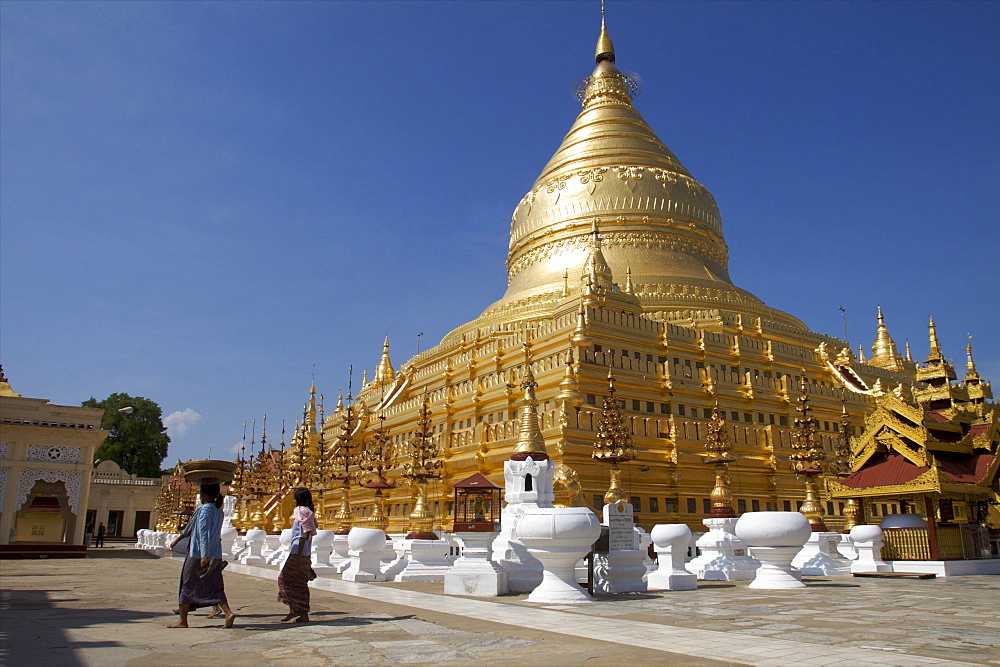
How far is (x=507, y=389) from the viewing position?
3062cm

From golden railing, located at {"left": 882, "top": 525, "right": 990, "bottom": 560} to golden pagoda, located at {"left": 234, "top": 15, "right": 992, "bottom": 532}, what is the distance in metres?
4.16

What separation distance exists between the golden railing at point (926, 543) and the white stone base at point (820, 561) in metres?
1.06

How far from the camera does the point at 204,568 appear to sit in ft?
28.1

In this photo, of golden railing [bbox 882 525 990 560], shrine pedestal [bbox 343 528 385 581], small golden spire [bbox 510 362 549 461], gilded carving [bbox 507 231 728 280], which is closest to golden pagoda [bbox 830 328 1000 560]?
golden railing [bbox 882 525 990 560]

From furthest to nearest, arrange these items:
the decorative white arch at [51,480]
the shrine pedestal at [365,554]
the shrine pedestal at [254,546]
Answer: the decorative white arch at [51,480] < the shrine pedestal at [254,546] < the shrine pedestal at [365,554]

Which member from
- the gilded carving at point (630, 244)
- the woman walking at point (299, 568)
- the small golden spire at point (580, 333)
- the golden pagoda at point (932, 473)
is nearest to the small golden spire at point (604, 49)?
the gilded carving at point (630, 244)

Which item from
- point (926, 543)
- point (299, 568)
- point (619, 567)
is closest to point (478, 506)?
point (619, 567)

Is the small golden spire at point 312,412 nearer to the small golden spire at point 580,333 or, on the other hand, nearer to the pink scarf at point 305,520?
the small golden spire at point 580,333

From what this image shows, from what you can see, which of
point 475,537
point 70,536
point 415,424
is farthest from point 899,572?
point 70,536

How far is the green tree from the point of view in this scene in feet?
241

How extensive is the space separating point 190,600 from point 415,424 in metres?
27.1

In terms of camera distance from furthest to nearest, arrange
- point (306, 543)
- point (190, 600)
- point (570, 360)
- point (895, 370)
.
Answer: point (895, 370) < point (570, 360) < point (306, 543) < point (190, 600)

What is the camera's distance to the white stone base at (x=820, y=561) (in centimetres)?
1956

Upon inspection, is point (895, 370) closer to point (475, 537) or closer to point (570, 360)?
point (570, 360)
